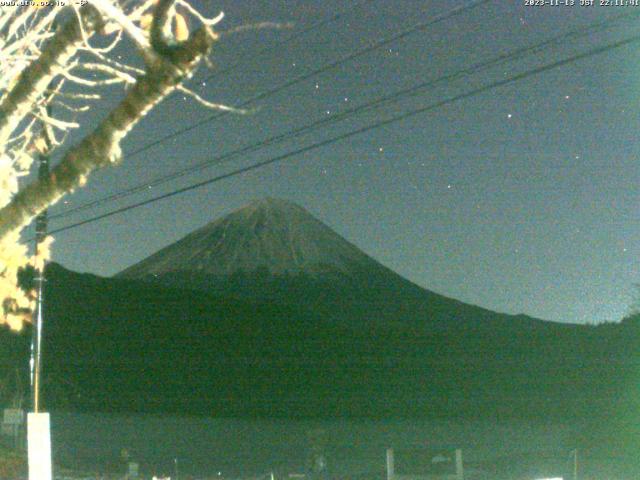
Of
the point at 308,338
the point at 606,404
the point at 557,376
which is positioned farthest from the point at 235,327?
the point at 606,404

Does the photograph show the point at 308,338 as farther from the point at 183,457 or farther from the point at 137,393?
the point at 183,457

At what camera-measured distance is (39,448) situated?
1128 centimetres

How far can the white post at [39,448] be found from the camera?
36.1ft

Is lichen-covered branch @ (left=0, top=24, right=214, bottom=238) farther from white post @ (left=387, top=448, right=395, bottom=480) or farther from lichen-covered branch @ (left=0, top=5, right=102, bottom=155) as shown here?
white post @ (left=387, top=448, right=395, bottom=480)

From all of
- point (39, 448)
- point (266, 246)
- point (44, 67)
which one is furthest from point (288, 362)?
point (266, 246)

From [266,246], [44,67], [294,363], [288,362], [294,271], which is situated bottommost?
[44,67]

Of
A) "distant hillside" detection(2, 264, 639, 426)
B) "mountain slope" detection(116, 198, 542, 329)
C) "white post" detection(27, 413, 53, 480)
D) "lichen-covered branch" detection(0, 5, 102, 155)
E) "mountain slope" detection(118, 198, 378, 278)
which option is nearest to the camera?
"lichen-covered branch" detection(0, 5, 102, 155)

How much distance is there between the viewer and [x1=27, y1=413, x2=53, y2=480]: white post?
10992 millimetres

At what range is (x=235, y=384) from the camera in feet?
227

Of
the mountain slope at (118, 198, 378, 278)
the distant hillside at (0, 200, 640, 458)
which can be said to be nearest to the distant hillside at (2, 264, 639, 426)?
the distant hillside at (0, 200, 640, 458)

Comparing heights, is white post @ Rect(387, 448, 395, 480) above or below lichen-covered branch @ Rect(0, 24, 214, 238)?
below

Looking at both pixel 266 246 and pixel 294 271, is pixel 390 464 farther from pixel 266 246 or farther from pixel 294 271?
pixel 266 246

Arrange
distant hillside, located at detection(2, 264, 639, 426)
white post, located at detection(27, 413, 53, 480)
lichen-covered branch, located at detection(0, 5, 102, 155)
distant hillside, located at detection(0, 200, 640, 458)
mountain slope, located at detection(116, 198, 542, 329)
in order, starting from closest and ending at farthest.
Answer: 1. lichen-covered branch, located at detection(0, 5, 102, 155)
2. white post, located at detection(27, 413, 53, 480)
3. distant hillside, located at detection(0, 200, 640, 458)
4. distant hillside, located at detection(2, 264, 639, 426)
5. mountain slope, located at detection(116, 198, 542, 329)

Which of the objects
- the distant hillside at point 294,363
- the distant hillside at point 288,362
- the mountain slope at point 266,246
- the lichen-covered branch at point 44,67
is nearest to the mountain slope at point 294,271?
the mountain slope at point 266,246
